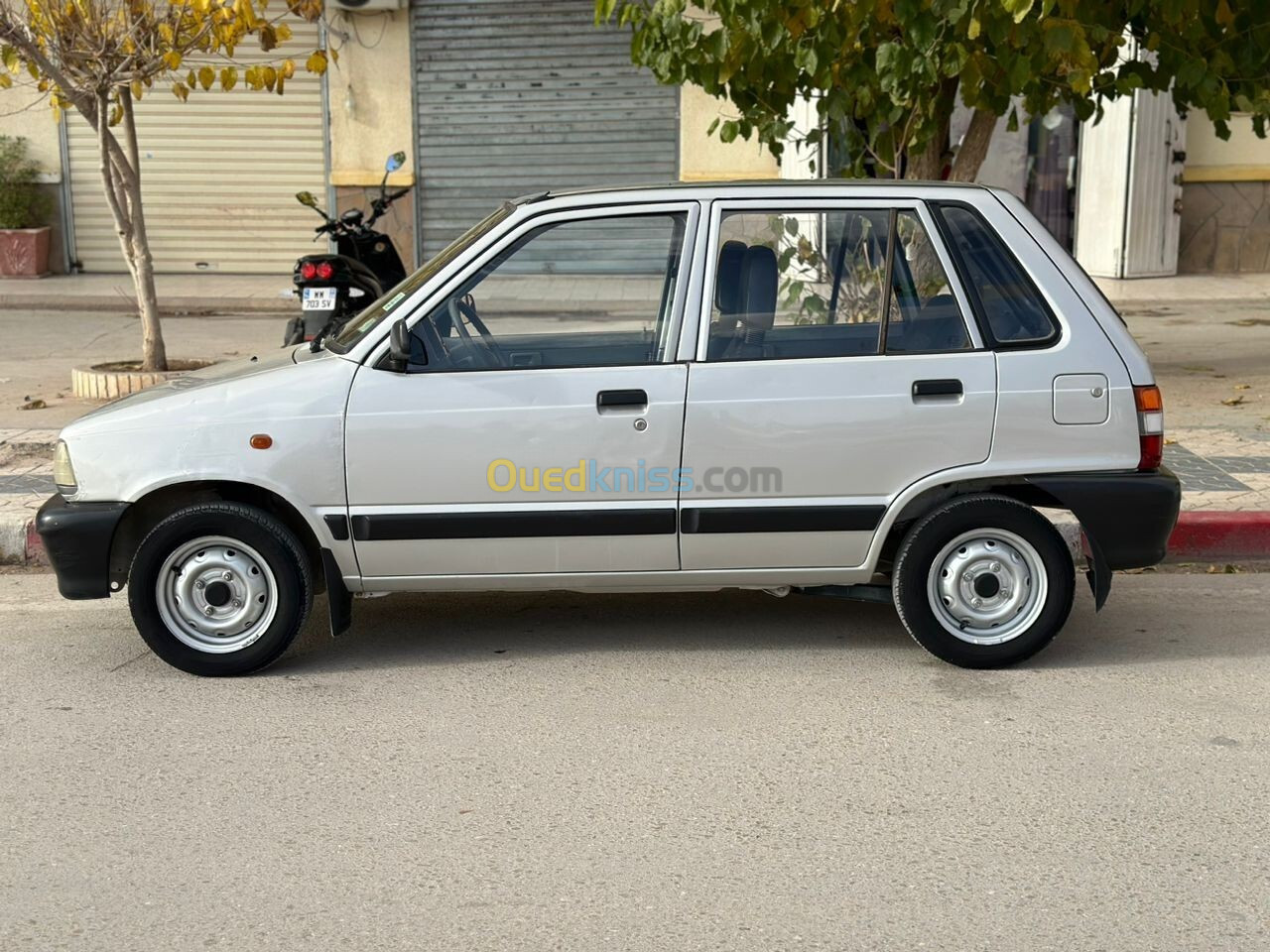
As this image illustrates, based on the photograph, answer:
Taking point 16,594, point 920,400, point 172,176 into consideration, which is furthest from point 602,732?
point 172,176

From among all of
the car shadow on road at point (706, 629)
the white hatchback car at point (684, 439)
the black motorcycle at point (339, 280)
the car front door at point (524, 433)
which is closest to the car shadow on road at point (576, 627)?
the car shadow on road at point (706, 629)

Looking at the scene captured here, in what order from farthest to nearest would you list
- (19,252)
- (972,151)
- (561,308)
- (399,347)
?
(19,252) → (972,151) → (561,308) → (399,347)

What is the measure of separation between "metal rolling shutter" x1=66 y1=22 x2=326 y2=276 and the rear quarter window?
44.4ft

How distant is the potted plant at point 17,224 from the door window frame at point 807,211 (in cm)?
1376

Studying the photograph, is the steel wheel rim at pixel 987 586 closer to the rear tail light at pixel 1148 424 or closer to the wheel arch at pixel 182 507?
the rear tail light at pixel 1148 424

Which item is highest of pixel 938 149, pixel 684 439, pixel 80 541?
pixel 938 149

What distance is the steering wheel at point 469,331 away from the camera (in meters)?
5.21

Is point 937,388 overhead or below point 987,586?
overhead

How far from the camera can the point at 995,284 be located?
525 centimetres

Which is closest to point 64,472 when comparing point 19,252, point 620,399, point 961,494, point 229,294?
point 620,399

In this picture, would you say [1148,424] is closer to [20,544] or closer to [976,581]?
[976,581]

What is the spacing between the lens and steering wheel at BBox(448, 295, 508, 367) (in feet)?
17.1

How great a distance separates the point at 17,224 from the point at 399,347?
541 inches

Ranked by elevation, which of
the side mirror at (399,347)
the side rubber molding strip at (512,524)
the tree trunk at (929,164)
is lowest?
the side rubber molding strip at (512,524)
